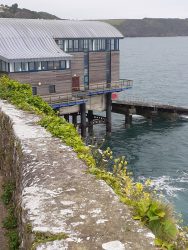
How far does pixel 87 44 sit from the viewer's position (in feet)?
167

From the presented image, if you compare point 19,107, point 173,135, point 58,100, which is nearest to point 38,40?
point 58,100

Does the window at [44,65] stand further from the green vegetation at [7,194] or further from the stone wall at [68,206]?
the stone wall at [68,206]

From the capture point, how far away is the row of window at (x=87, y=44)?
4853 cm

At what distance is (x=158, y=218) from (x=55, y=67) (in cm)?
3804

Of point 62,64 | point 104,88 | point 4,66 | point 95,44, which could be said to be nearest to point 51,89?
point 62,64

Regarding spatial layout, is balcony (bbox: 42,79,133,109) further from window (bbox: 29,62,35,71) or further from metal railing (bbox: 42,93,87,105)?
window (bbox: 29,62,35,71)

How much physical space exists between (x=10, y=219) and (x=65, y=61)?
3439 cm

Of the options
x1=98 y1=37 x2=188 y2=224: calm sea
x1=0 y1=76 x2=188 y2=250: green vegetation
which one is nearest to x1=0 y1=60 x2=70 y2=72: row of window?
x1=98 y1=37 x2=188 y2=224: calm sea

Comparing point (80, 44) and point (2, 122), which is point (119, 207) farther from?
point (80, 44)

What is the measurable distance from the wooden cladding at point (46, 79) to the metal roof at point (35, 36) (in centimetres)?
169

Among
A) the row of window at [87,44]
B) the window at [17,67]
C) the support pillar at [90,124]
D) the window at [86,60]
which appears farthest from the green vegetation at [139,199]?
the support pillar at [90,124]

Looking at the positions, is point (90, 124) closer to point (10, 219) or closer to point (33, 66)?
point (33, 66)

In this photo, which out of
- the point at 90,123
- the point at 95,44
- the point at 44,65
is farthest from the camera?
the point at 90,123

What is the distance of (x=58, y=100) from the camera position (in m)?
44.2
